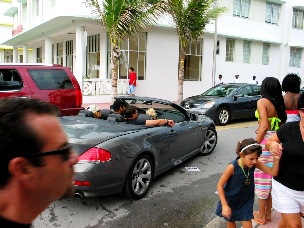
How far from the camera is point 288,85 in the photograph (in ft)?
14.1

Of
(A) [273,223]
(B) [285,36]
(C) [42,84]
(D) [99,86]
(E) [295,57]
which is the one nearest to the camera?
(A) [273,223]

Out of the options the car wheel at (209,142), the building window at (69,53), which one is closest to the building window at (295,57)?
the building window at (69,53)

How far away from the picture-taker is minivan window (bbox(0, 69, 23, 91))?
6949mm

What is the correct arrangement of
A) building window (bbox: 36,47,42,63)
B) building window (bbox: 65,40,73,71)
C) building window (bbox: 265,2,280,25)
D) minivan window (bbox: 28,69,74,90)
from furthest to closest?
building window (bbox: 36,47,42,63) → building window (bbox: 265,2,280,25) → building window (bbox: 65,40,73,71) → minivan window (bbox: 28,69,74,90)

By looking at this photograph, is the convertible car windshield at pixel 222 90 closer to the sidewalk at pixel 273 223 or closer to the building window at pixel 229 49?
the sidewalk at pixel 273 223

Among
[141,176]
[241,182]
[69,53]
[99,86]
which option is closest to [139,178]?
[141,176]

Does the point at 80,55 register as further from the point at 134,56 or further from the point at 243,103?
the point at 243,103

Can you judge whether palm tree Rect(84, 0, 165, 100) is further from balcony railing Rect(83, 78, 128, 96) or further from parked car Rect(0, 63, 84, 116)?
parked car Rect(0, 63, 84, 116)

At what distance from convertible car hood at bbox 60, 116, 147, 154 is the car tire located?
623cm

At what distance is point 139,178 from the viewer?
177 inches

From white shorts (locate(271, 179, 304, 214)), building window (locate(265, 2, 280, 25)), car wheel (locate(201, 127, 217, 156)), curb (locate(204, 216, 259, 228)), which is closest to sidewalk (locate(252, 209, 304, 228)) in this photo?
curb (locate(204, 216, 259, 228))

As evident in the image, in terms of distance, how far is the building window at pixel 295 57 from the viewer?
990 inches

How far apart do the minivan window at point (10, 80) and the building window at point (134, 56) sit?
9851 millimetres

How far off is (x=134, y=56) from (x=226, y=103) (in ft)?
24.7
